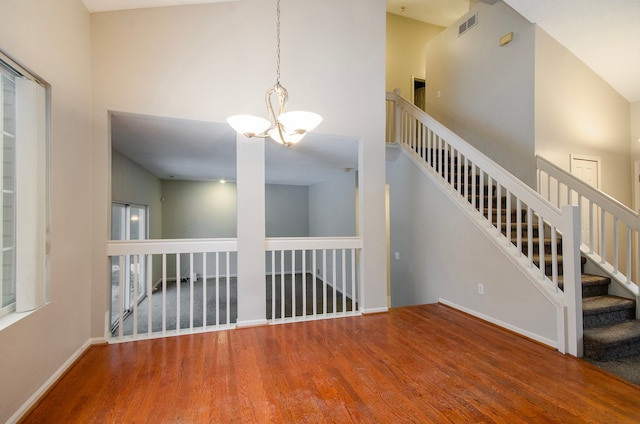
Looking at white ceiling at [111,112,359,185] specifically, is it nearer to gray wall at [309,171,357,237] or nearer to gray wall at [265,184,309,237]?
gray wall at [309,171,357,237]

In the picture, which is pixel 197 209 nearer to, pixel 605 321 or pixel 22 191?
pixel 22 191

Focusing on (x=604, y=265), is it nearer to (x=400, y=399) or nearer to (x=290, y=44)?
(x=400, y=399)

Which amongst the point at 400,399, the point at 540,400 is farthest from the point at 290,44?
the point at 540,400

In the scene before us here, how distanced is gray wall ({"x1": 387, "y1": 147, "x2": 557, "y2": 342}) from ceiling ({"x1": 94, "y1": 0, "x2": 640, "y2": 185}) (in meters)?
1.11

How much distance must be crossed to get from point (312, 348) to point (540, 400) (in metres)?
1.69

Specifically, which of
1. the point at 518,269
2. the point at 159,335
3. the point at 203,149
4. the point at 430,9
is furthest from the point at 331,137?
the point at 430,9

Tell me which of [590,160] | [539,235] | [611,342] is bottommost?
[611,342]

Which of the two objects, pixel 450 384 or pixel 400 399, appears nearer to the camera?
pixel 400 399

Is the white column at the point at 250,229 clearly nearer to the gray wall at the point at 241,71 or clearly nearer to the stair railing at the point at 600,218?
the gray wall at the point at 241,71

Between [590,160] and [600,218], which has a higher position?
[590,160]

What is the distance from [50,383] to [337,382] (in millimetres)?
2033

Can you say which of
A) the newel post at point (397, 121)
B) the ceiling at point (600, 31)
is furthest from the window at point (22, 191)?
the ceiling at point (600, 31)

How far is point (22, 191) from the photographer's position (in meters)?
1.86

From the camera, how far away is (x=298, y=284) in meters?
7.34
